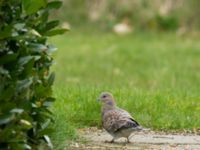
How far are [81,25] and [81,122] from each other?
47.9 ft

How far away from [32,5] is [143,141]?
239cm

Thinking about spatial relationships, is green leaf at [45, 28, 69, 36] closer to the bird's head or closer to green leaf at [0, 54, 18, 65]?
green leaf at [0, 54, 18, 65]

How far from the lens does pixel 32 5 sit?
6.00m

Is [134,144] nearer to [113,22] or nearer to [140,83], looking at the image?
[140,83]

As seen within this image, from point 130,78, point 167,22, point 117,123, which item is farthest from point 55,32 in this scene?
point 167,22

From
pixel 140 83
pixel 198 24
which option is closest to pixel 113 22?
pixel 198 24

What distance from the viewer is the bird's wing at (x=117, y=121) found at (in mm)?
7559

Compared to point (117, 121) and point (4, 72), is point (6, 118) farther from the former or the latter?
point (117, 121)

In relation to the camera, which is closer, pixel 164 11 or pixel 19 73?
pixel 19 73

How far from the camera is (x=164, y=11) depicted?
76.3 ft

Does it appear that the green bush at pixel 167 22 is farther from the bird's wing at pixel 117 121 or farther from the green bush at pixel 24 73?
the green bush at pixel 24 73

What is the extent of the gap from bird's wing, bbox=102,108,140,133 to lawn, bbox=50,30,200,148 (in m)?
0.34

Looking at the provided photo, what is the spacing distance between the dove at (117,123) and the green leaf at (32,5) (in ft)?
6.26

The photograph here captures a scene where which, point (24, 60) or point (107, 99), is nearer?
point (24, 60)
